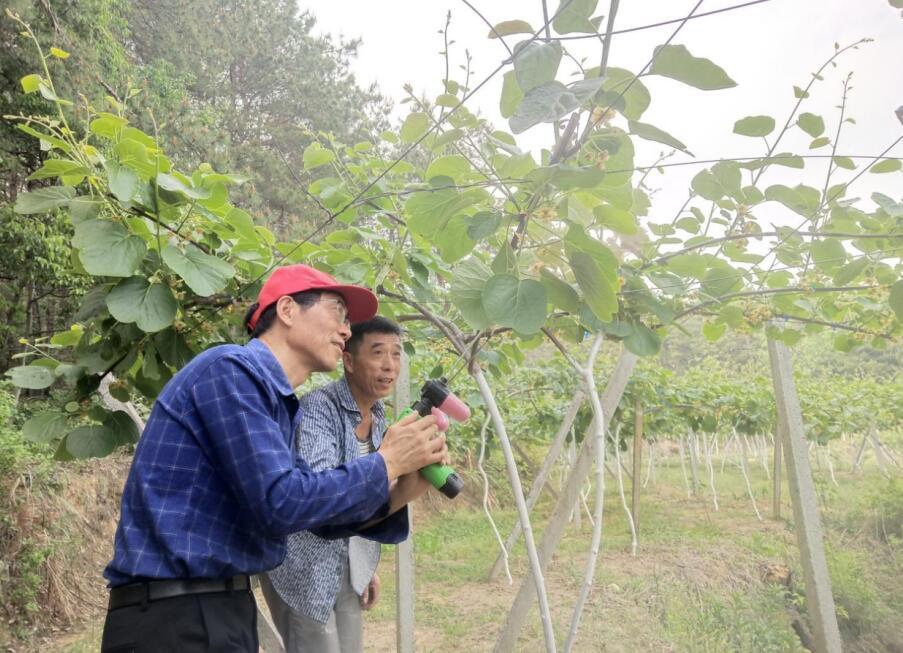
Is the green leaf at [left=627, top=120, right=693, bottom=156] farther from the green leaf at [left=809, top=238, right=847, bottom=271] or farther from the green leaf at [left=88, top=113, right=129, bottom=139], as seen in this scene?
the green leaf at [left=88, top=113, right=129, bottom=139]

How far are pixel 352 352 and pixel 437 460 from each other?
96cm

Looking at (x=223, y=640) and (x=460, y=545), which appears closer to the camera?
(x=223, y=640)

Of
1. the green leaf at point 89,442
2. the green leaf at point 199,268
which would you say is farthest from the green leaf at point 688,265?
the green leaf at point 89,442

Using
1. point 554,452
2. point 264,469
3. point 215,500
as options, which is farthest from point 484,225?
point 554,452

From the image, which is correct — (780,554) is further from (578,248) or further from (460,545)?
(578,248)

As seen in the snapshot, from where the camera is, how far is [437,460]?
124cm

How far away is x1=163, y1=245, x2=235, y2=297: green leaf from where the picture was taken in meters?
1.56

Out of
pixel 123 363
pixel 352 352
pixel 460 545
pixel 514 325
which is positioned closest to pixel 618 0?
pixel 514 325

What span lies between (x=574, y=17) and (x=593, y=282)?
48 centimetres

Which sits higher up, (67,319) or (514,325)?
(67,319)

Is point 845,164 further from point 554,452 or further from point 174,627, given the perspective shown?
point 554,452

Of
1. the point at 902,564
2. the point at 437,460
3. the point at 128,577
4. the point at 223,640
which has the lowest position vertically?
the point at 902,564

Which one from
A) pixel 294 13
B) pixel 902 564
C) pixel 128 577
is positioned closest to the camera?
pixel 128 577

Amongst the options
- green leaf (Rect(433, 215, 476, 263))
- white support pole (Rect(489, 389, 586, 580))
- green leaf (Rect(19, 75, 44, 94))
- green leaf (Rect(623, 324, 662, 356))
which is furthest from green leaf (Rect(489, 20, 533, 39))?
white support pole (Rect(489, 389, 586, 580))
